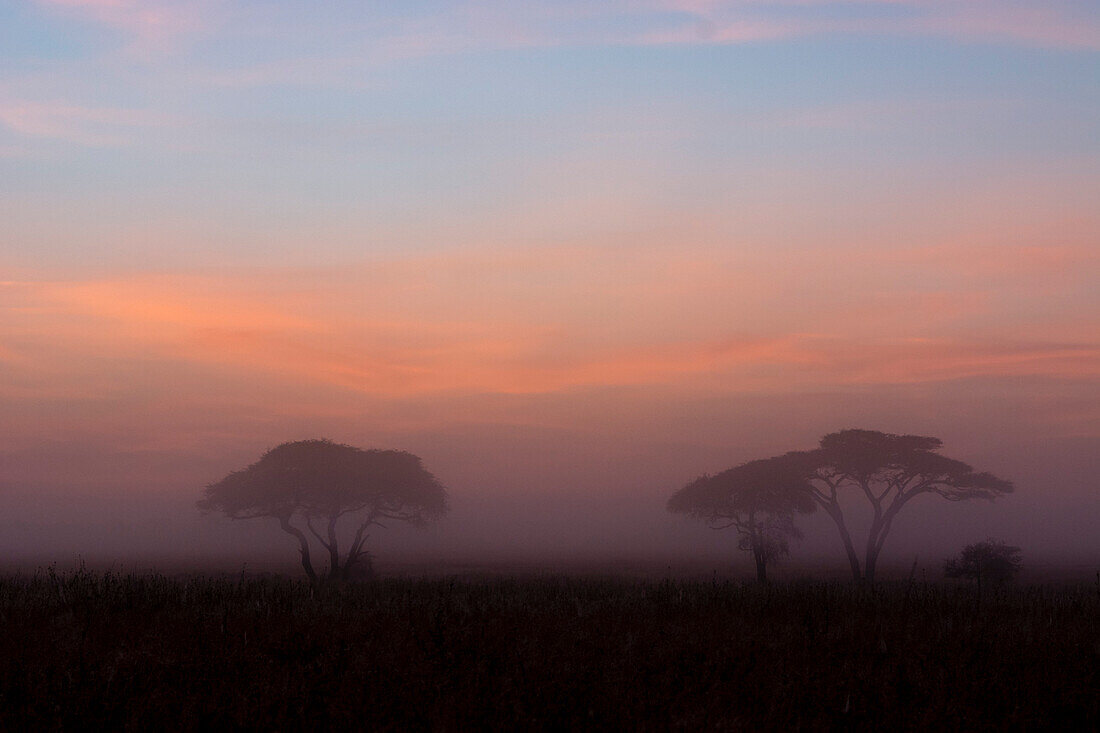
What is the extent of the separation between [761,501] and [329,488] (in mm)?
23930

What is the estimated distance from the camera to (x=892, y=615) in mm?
14508

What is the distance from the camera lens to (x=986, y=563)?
42.2 m

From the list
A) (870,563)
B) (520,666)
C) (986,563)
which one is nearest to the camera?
(520,666)

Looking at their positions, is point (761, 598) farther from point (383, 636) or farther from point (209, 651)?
point (209, 651)

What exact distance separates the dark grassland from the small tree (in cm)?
2952

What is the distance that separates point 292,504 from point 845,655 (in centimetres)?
4367

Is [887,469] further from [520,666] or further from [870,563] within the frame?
[520,666]

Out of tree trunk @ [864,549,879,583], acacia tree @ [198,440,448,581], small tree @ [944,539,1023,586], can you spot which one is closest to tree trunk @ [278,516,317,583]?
acacia tree @ [198,440,448,581]

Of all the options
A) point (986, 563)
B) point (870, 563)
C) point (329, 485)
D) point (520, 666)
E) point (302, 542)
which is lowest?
point (870, 563)

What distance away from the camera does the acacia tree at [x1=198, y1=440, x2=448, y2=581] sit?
50.3 m

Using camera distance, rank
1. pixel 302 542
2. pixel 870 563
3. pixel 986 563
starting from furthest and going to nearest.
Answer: pixel 302 542, pixel 870 563, pixel 986 563

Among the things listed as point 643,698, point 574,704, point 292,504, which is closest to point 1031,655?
point 643,698


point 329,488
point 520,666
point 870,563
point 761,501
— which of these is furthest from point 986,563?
point 520,666

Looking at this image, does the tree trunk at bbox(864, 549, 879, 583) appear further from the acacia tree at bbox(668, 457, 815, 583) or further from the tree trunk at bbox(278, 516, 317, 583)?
the tree trunk at bbox(278, 516, 317, 583)
